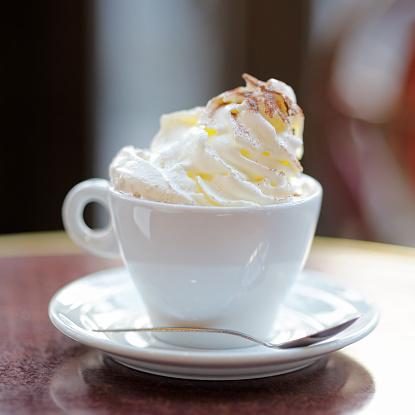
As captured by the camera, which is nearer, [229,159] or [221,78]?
[229,159]

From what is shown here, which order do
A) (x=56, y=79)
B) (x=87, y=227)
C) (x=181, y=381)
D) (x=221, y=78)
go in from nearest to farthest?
(x=181, y=381) → (x=87, y=227) → (x=56, y=79) → (x=221, y=78)

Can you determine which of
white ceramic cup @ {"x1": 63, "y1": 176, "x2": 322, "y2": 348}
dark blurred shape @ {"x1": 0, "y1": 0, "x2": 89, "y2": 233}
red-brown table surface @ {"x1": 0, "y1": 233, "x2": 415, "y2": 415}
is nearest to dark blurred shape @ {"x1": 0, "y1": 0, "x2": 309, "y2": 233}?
dark blurred shape @ {"x1": 0, "y1": 0, "x2": 89, "y2": 233}

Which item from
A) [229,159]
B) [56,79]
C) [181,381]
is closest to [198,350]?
[181,381]

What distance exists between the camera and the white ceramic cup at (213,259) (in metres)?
0.85

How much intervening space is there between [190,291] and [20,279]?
1.65ft

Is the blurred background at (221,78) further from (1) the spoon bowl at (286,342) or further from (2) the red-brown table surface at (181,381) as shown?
(1) the spoon bowl at (286,342)

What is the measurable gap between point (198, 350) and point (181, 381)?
0.07 m

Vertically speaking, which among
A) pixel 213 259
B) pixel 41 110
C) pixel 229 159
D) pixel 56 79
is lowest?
pixel 41 110

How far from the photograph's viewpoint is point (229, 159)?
924 mm

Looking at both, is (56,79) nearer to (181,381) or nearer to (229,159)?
(229,159)

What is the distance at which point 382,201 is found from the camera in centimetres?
282

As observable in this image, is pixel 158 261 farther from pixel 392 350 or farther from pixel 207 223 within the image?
pixel 392 350

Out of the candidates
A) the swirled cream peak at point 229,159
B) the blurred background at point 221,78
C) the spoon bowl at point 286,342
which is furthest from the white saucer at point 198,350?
the blurred background at point 221,78

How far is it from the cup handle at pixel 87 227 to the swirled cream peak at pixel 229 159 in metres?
0.10
